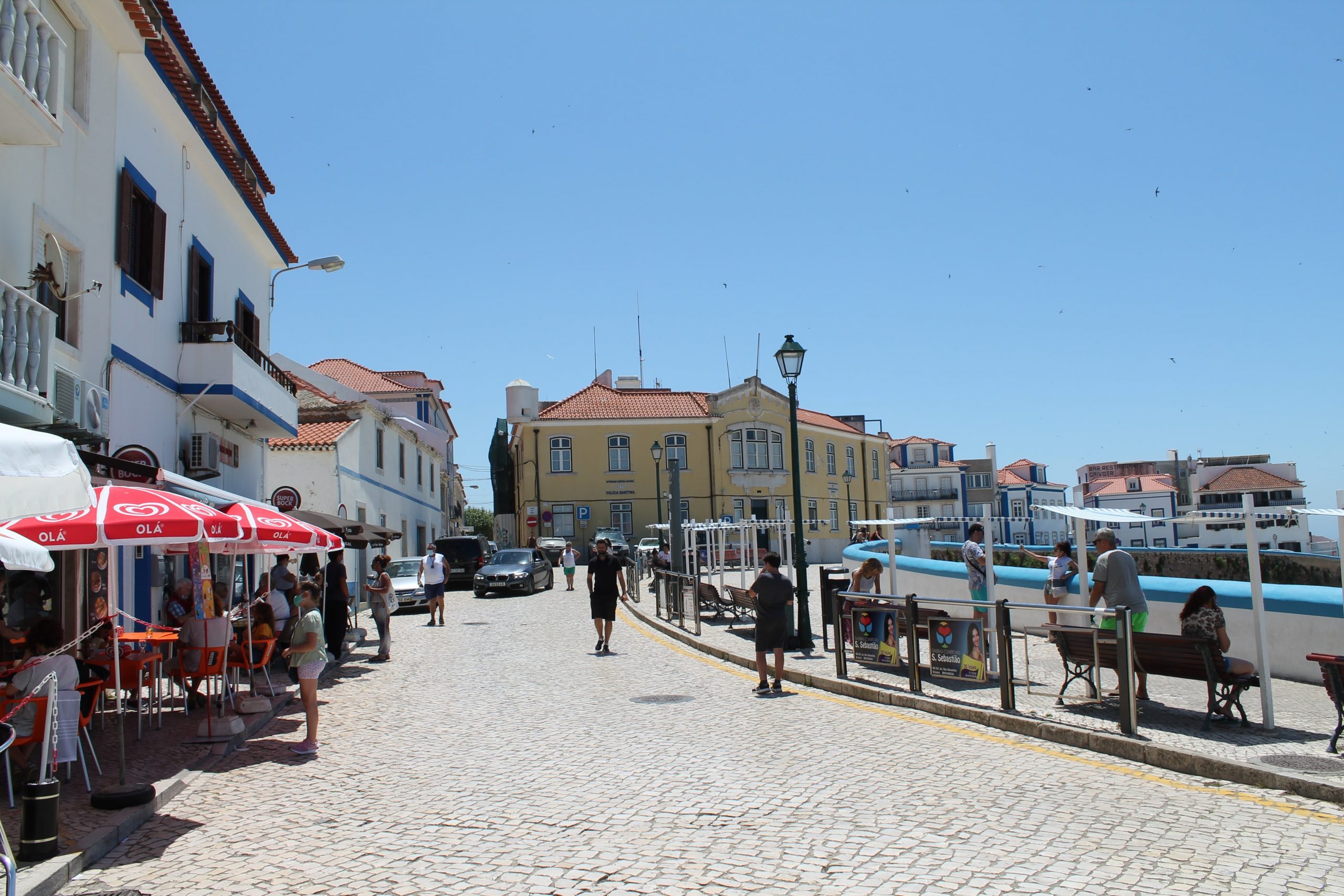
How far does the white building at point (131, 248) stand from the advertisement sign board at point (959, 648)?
31.0 ft

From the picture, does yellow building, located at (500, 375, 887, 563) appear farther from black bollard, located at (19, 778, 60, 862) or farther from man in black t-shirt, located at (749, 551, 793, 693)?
black bollard, located at (19, 778, 60, 862)

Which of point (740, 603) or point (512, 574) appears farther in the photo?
point (512, 574)

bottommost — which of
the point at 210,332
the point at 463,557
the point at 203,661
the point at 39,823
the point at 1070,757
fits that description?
the point at 1070,757

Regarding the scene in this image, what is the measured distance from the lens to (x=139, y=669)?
30.4 feet

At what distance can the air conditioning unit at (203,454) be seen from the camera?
1586 centimetres

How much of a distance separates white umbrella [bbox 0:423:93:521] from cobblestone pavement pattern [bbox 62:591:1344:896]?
2053mm

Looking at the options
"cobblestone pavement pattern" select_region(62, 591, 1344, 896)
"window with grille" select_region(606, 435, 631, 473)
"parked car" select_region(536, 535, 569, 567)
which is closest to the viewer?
"cobblestone pavement pattern" select_region(62, 591, 1344, 896)

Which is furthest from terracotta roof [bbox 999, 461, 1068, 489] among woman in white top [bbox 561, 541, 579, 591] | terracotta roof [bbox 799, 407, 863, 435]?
woman in white top [bbox 561, 541, 579, 591]

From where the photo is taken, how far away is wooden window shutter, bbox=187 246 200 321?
1608cm

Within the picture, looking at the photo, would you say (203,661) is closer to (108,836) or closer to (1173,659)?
(108,836)

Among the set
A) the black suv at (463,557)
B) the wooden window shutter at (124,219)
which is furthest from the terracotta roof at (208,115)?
the black suv at (463,557)

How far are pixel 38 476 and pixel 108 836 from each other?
249 cm

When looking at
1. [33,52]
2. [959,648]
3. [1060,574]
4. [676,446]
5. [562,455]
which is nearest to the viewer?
[33,52]

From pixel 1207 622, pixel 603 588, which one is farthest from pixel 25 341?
pixel 1207 622
